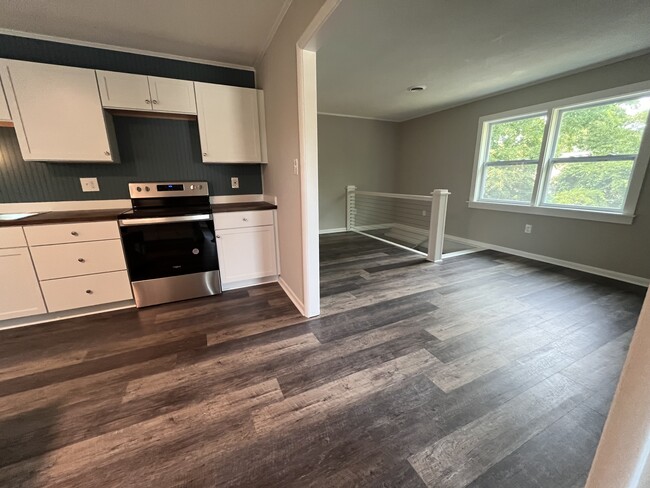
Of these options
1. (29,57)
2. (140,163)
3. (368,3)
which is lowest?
(140,163)

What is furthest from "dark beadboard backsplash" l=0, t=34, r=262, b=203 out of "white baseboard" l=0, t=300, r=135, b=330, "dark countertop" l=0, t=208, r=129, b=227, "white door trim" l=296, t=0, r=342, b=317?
"white door trim" l=296, t=0, r=342, b=317

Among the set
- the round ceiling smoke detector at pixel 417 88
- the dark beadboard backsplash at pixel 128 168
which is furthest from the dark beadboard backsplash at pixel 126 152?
the round ceiling smoke detector at pixel 417 88

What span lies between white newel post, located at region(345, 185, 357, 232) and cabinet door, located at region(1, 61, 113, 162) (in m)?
4.17

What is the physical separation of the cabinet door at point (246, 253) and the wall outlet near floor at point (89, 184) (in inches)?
51.7

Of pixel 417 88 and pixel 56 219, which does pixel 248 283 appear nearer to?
pixel 56 219

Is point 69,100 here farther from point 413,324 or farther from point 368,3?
point 413,324

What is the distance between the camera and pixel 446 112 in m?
4.92

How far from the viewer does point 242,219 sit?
2703 millimetres

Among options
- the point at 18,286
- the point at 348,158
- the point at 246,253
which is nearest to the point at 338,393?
the point at 246,253

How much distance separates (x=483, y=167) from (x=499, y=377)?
13.0 feet

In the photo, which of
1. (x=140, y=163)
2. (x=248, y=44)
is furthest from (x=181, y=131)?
(x=248, y=44)

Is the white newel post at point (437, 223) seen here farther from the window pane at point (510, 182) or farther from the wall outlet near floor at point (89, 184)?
the wall outlet near floor at point (89, 184)

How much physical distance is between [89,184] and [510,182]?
18.4 feet

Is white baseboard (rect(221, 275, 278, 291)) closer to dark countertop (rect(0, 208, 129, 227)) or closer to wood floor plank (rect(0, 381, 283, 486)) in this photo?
dark countertop (rect(0, 208, 129, 227))
